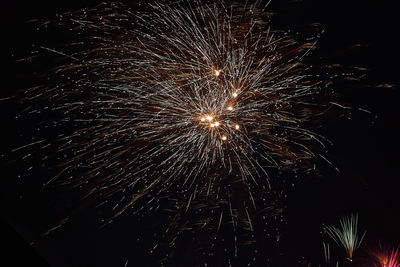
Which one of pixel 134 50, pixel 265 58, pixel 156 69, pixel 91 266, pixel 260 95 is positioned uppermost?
pixel 134 50

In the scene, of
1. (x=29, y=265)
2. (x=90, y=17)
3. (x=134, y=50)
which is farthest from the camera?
(x=134, y=50)

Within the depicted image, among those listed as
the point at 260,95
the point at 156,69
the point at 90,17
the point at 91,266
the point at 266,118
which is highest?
the point at 90,17

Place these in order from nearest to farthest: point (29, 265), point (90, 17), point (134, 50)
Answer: point (29, 265)
point (90, 17)
point (134, 50)

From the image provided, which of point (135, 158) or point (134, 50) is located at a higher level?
point (134, 50)

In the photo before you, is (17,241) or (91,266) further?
(91,266)

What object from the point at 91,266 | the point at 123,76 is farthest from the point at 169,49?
the point at 91,266

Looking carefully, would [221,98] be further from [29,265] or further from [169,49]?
[29,265]

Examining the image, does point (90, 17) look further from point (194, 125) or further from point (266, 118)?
point (266, 118)

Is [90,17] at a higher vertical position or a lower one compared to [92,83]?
higher

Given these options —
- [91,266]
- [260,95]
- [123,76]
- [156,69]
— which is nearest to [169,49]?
[156,69]
